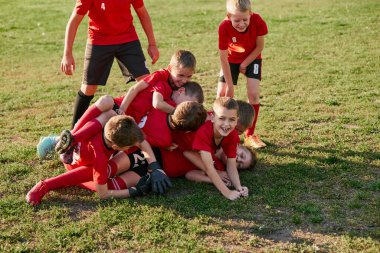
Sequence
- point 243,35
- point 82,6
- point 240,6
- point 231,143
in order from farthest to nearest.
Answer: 1. point 243,35
2. point 82,6
3. point 240,6
4. point 231,143

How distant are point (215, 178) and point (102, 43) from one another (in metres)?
2.17

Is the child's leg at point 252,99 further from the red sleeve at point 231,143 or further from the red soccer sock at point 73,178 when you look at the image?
the red soccer sock at point 73,178

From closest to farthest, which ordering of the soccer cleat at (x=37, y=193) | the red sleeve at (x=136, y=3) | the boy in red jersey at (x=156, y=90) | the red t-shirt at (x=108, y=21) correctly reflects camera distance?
the soccer cleat at (x=37, y=193) < the boy in red jersey at (x=156, y=90) < the red t-shirt at (x=108, y=21) < the red sleeve at (x=136, y=3)

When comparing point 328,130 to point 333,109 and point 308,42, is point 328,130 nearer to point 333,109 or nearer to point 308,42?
point 333,109

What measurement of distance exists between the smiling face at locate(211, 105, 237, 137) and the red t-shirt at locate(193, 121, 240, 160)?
0.43 feet

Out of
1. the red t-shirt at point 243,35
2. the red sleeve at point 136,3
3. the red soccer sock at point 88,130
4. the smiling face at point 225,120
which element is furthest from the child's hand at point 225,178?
the red sleeve at point 136,3

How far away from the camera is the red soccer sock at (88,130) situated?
5.04 meters

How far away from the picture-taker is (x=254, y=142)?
612 centimetres

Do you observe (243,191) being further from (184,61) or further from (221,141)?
(184,61)

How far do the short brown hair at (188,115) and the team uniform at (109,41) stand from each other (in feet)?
4.19

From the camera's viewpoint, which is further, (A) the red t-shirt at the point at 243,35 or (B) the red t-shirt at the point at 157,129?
(A) the red t-shirt at the point at 243,35

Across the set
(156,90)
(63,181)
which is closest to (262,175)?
(156,90)

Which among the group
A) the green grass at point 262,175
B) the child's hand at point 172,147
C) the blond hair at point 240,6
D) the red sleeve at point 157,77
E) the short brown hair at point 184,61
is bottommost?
the green grass at point 262,175

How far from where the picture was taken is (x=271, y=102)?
310 inches
